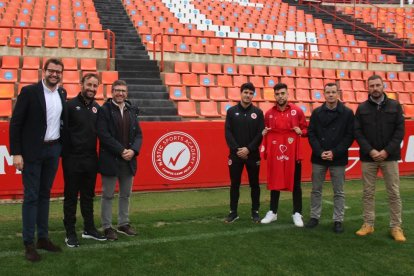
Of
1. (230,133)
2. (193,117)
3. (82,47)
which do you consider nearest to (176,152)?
(230,133)

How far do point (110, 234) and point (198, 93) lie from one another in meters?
6.07

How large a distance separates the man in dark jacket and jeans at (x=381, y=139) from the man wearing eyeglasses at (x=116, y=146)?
2.61 meters

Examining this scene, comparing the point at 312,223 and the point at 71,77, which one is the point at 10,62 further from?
the point at 312,223

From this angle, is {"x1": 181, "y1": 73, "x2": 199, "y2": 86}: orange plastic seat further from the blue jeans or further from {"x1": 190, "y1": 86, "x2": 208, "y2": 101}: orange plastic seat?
the blue jeans

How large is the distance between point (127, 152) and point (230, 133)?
4.71 ft

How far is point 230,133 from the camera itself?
491 cm

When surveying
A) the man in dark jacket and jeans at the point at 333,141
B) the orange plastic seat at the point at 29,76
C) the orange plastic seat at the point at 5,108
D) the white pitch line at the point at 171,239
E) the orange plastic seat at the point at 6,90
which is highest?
the orange plastic seat at the point at 29,76

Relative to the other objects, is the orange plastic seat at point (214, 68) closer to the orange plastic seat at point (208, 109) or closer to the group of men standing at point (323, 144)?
the orange plastic seat at point (208, 109)

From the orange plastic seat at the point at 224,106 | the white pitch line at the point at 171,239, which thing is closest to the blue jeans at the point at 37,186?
the white pitch line at the point at 171,239

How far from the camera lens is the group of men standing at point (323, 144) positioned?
430 centimetres

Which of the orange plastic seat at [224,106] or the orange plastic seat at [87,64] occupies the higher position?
the orange plastic seat at [87,64]

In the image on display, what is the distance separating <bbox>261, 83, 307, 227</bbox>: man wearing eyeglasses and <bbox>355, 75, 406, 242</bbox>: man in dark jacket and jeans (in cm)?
73

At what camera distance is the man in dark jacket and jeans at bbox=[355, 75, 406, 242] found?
4266 mm

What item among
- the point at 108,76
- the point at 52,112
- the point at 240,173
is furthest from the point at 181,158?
the point at 108,76
